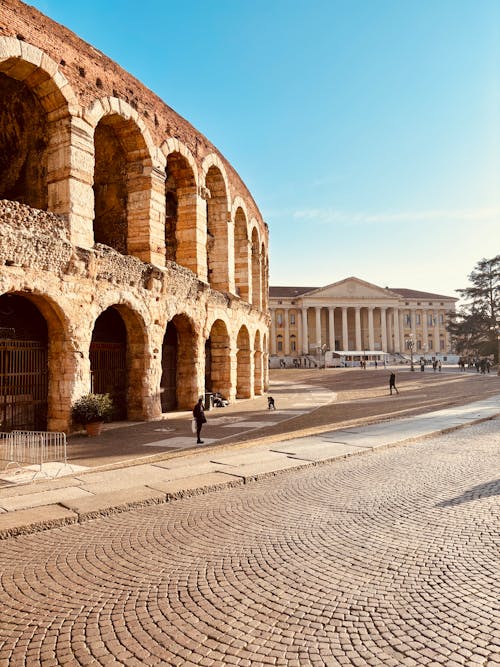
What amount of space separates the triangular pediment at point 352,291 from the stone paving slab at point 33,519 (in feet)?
313

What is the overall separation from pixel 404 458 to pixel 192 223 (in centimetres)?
1405

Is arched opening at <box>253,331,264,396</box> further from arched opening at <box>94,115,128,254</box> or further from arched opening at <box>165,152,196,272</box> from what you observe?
arched opening at <box>94,115,128,254</box>

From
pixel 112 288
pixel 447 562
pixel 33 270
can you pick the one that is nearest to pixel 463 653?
pixel 447 562

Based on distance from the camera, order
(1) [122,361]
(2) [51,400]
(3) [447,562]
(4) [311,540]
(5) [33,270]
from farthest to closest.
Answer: (1) [122,361]
(2) [51,400]
(5) [33,270]
(4) [311,540]
(3) [447,562]

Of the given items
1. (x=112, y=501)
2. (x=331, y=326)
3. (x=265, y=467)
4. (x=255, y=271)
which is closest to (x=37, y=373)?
(x=265, y=467)

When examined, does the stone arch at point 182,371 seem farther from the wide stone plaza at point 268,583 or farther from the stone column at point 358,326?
the stone column at point 358,326

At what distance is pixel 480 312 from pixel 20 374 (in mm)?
63887

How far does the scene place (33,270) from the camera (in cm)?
1258

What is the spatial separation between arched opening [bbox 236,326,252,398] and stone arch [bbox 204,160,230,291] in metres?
3.49

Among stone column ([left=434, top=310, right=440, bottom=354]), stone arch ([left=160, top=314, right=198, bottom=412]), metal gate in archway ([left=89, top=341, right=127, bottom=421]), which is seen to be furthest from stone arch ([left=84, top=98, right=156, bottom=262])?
stone column ([left=434, top=310, right=440, bottom=354])

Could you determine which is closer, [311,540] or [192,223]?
[311,540]

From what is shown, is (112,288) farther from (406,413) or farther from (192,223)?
(406,413)

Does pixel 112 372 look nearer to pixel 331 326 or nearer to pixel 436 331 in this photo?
pixel 331 326

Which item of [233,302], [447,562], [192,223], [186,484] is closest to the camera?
[447,562]
